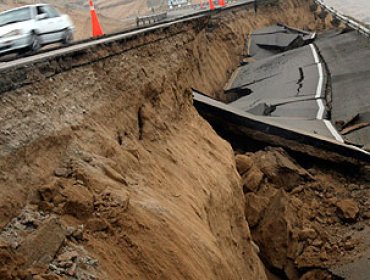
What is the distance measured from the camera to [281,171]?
28.8 feet

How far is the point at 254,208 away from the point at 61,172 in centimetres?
440

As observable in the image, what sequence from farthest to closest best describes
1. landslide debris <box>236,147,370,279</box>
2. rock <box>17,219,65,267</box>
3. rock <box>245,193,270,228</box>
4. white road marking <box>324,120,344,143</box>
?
white road marking <box>324,120,344,143</box>, rock <box>245,193,270,228</box>, landslide debris <box>236,147,370,279</box>, rock <box>17,219,65,267</box>

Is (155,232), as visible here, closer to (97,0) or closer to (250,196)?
(250,196)

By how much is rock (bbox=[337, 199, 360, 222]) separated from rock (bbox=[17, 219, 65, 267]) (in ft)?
18.5

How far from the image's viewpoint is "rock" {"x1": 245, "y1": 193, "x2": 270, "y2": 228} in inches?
307

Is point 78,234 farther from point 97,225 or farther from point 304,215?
point 304,215

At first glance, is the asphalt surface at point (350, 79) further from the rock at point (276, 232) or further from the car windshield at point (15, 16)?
the car windshield at point (15, 16)

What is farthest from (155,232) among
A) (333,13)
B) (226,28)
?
(333,13)

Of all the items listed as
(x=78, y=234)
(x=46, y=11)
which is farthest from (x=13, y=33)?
(x=78, y=234)

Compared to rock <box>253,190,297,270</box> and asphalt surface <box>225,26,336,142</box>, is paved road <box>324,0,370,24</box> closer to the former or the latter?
→ asphalt surface <box>225,26,336,142</box>

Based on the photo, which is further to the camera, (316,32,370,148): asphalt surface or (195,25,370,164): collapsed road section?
(316,32,370,148): asphalt surface

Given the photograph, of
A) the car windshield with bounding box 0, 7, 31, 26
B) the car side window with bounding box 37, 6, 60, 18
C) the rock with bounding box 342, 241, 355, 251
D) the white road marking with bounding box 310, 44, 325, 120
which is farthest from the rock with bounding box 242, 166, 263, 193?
the car side window with bounding box 37, 6, 60, 18

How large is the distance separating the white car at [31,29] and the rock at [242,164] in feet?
17.9

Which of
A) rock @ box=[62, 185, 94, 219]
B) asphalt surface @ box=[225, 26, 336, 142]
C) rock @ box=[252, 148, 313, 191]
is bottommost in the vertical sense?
asphalt surface @ box=[225, 26, 336, 142]
